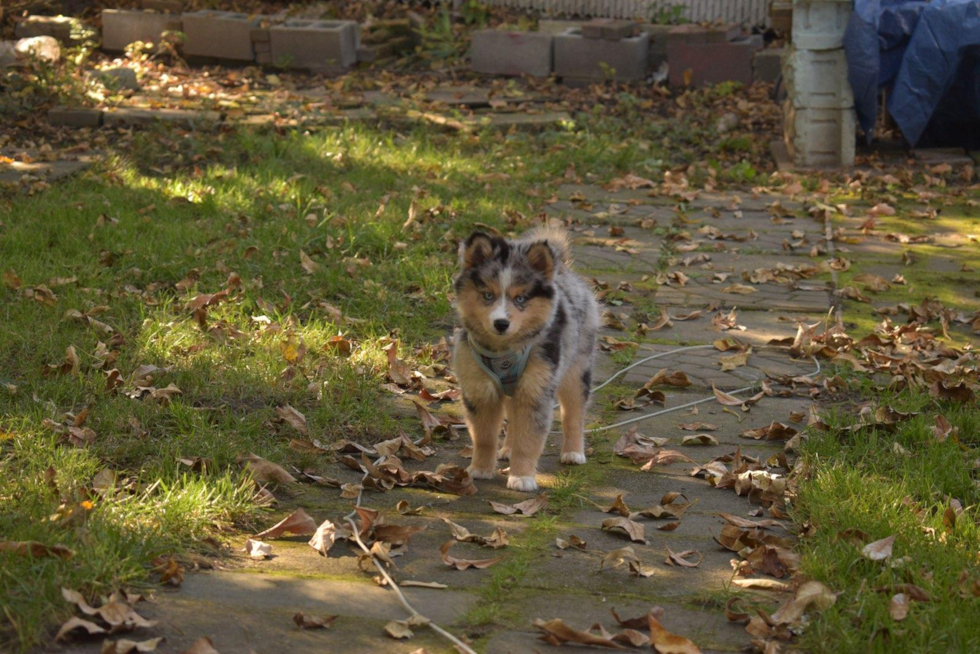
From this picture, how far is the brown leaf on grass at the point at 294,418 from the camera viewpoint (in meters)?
4.80

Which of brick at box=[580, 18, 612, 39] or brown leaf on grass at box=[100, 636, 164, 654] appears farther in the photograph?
brick at box=[580, 18, 612, 39]

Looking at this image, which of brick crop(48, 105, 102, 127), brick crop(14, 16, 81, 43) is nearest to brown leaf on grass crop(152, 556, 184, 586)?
brick crop(48, 105, 102, 127)

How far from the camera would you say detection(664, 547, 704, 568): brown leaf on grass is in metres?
3.80

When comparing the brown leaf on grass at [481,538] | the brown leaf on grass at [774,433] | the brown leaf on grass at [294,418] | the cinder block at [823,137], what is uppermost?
the cinder block at [823,137]

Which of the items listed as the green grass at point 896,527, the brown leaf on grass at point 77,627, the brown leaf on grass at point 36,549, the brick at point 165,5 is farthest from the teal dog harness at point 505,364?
the brick at point 165,5

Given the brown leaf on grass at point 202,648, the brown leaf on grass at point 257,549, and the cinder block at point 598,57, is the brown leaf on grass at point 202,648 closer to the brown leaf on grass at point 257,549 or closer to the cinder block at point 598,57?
the brown leaf on grass at point 257,549

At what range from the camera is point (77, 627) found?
9.89 feet

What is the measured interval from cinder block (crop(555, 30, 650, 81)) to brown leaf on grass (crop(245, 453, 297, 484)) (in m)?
9.60

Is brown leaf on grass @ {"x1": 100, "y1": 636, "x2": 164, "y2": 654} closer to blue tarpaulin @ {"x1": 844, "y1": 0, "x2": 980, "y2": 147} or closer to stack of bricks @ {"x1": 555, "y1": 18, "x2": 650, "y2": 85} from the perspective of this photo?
blue tarpaulin @ {"x1": 844, "y1": 0, "x2": 980, "y2": 147}

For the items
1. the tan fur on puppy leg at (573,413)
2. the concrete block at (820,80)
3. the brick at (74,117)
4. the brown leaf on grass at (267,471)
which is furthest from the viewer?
the brick at (74,117)

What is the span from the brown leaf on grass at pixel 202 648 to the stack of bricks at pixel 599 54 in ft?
35.7

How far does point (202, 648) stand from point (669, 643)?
1.26 metres

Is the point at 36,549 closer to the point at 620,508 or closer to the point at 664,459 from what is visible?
the point at 620,508

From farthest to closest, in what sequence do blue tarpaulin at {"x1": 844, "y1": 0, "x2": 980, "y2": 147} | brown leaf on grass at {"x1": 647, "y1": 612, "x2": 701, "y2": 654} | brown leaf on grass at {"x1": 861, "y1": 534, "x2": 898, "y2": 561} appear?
blue tarpaulin at {"x1": 844, "y1": 0, "x2": 980, "y2": 147}, brown leaf on grass at {"x1": 861, "y1": 534, "x2": 898, "y2": 561}, brown leaf on grass at {"x1": 647, "y1": 612, "x2": 701, "y2": 654}
